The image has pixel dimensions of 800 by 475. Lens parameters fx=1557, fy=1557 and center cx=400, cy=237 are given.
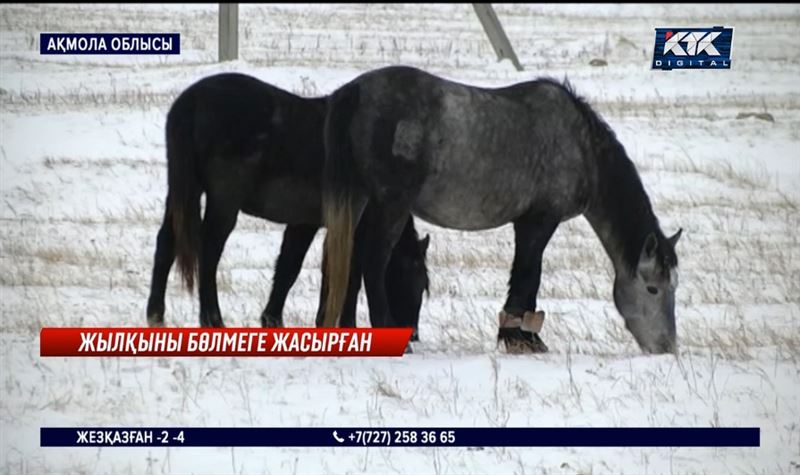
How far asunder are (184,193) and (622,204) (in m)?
2.92

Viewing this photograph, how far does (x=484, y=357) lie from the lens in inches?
374

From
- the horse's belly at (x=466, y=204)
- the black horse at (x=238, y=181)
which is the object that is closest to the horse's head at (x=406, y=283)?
the black horse at (x=238, y=181)

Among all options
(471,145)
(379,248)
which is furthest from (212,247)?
(471,145)

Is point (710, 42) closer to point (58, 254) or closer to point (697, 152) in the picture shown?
point (58, 254)

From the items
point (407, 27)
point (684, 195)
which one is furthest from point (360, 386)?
point (407, 27)

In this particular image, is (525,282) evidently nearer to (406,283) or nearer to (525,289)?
(525,289)

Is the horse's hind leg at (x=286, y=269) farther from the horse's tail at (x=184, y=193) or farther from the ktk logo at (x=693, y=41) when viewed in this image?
the ktk logo at (x=693, y=41)

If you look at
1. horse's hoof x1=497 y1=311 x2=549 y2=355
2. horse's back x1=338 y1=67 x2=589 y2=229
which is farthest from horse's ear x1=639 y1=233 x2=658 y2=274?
horse's hoof x1=497 y1=311 x2=549 y2=355

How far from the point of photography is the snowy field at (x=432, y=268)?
8016mm

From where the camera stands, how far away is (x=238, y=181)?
10.1m

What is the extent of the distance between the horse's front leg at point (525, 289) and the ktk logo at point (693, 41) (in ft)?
5.95

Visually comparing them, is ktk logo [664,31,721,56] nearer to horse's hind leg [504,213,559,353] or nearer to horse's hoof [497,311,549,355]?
horse's hind leg [504,213,559,353]

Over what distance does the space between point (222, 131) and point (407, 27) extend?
15.7 m

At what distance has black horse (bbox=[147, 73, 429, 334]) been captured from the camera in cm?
998
